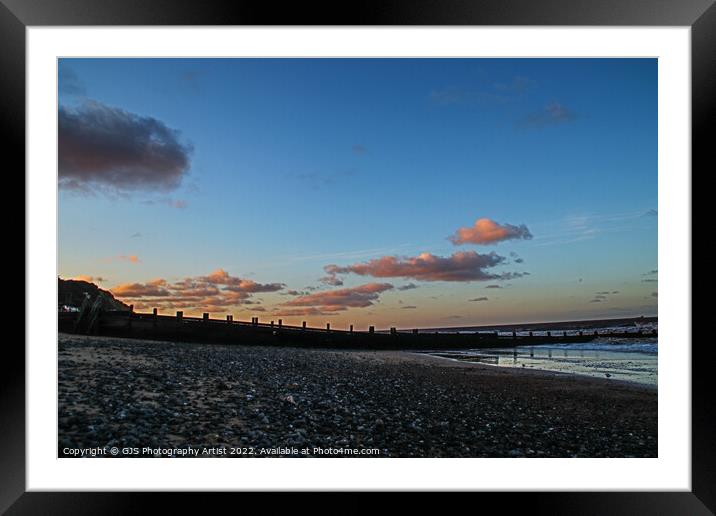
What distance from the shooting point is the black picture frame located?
12.4ft

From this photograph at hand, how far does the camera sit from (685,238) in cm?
411

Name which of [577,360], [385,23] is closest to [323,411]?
[385,23]

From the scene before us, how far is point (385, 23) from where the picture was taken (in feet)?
12.6

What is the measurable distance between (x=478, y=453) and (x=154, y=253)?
4.94 meters

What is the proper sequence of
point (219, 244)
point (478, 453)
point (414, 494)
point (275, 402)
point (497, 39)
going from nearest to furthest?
point (414, 494), point (497, 39), point (478, 453), point (275, 402), point (219, 244)

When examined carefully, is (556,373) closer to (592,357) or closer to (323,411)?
(592,357)

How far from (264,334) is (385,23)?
8.28 m

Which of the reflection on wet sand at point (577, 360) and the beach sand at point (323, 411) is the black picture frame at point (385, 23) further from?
the reflection on wet sand at point (577, 360)

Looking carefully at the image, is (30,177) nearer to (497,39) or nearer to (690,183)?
(497,39)

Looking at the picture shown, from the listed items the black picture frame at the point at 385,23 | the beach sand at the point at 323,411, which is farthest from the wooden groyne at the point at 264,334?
the black picture frame at the point at 385,23

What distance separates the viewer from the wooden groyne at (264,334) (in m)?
8.51

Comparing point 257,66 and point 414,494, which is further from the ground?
point 257,66

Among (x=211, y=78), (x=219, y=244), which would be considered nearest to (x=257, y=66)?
(x=211, y=78)

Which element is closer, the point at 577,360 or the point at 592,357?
the point at 577,360
